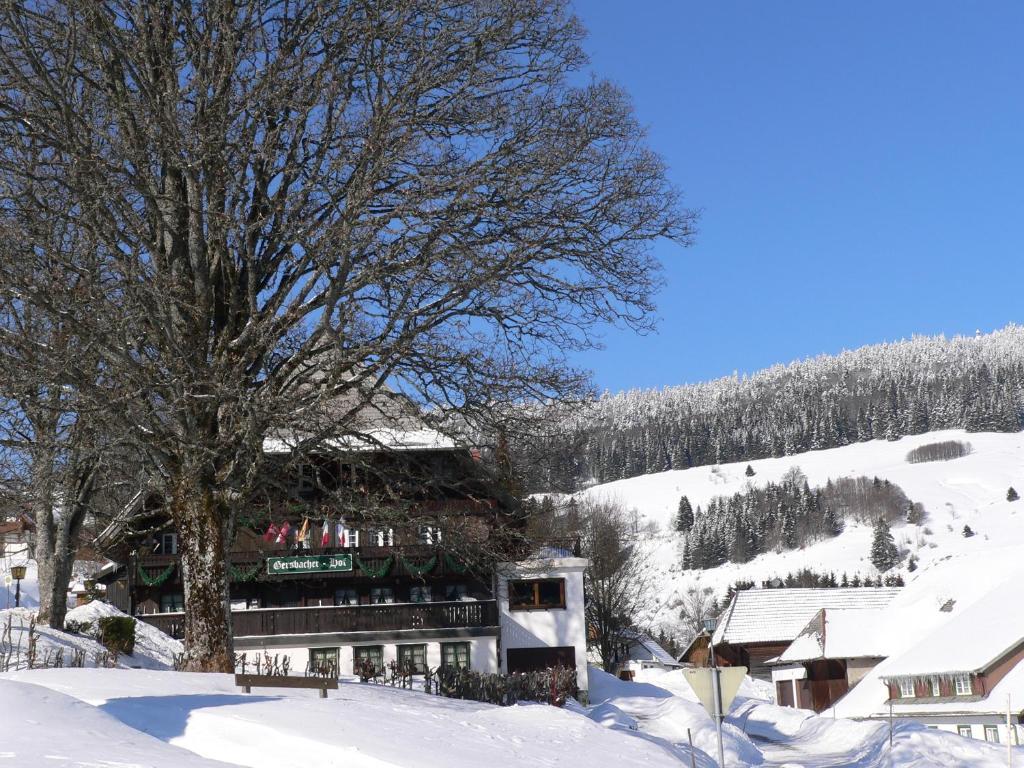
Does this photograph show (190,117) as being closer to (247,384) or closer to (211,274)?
(211,274)

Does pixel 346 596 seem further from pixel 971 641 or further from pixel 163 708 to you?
pixel 971 641

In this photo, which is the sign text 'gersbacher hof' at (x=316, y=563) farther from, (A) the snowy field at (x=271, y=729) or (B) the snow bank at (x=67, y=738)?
(B) the snow bank at (x=67, y=738)

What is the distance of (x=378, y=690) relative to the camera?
16.2 m

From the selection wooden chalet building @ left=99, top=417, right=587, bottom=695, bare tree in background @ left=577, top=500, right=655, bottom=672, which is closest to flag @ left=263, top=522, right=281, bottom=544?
wooden chalet building @ left=99, top=417, right=587, bottom=695

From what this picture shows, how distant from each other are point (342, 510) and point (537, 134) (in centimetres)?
679

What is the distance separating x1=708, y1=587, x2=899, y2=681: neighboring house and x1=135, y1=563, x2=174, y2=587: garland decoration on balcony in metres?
51.5

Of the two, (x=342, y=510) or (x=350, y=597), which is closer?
(x=342, y=510)

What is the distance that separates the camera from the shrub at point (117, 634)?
75.8ft

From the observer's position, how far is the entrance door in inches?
1594

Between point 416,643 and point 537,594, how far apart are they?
16.4 feet

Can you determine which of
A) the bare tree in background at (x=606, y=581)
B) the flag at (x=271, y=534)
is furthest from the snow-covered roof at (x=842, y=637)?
the flag at (x=271, y=534)

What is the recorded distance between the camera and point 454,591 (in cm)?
4128

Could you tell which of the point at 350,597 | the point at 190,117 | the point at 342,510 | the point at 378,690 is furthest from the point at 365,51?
the point at 350,597

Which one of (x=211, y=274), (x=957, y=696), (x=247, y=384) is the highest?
(x=211, y=274)
